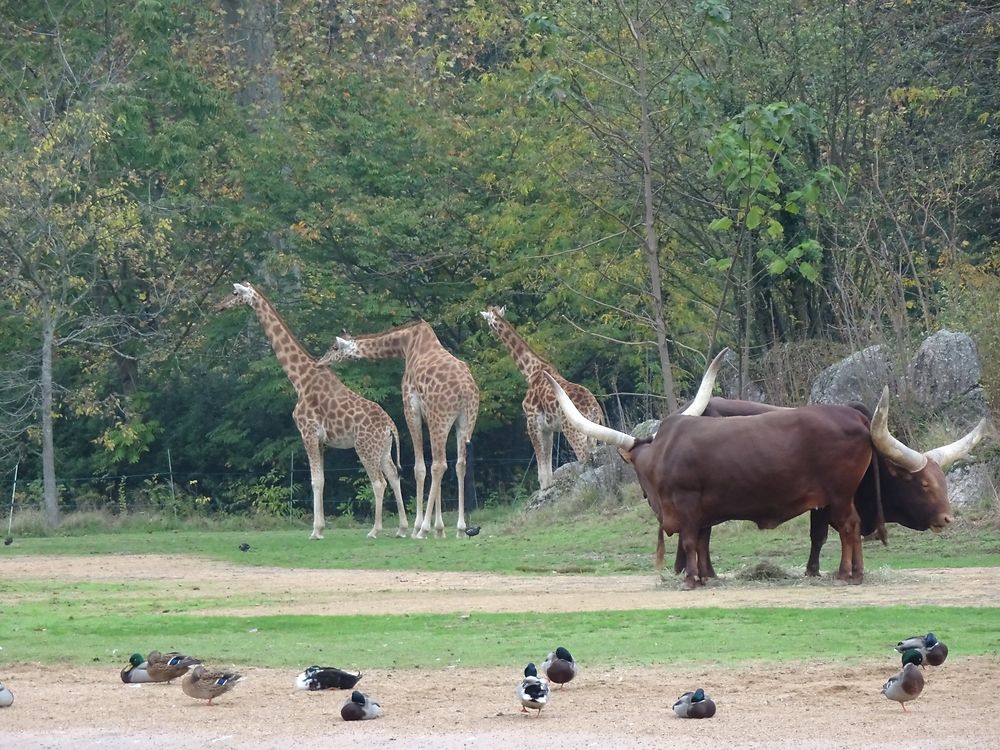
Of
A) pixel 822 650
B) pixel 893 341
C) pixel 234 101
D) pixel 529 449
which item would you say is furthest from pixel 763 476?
pixel 234 101

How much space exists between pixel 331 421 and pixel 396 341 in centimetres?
190

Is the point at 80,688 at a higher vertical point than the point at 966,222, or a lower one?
lower

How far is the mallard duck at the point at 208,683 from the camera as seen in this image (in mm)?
11156

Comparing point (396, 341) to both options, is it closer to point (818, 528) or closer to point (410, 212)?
point (410, 212)

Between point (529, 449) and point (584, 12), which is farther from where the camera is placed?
point (529, 449)

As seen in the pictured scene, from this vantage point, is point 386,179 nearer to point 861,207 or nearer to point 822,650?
point 861,207

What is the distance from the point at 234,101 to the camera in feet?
141

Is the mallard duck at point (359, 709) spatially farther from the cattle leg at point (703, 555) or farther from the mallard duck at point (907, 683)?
the cattle leg at point (703, 555)

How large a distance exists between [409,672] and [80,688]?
2.21 meters

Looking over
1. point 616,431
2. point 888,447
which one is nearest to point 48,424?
point 616,431

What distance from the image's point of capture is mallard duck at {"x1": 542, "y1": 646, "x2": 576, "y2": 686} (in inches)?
435

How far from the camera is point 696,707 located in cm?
1020

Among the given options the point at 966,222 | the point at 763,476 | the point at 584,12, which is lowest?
the point at 763,476

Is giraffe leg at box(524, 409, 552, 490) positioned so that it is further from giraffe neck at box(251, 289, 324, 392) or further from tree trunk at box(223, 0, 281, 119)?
tree trunk at box(223, 0, 281, 119)
